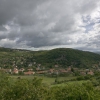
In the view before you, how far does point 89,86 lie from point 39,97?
2419 cm

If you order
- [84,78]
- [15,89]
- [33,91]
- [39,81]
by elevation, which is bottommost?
[84,78]

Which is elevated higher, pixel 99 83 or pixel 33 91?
pixel 33 91

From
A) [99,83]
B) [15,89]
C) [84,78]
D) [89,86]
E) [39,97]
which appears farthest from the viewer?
[84,78]

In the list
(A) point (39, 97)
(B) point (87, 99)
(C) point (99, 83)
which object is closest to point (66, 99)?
(B) point (87, 99)

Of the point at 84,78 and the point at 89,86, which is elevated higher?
the point at 89,86

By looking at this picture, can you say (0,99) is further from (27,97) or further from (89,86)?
(89,86)

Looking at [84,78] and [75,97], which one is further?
[84,78]

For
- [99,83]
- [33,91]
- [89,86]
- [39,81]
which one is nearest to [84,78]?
[99,83]

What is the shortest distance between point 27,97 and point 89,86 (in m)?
24.7

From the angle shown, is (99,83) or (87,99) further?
(99,83)

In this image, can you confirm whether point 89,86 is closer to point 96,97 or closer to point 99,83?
point 96,97

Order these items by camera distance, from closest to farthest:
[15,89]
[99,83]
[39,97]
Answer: [39,97] → [15,89] → [99,83]

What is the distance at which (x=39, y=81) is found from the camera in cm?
6272

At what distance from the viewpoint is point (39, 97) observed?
20.8 m
